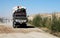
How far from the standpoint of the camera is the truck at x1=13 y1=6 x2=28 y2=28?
35581 mm

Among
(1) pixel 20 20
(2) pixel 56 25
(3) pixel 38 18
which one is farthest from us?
(3) pixel 38 18

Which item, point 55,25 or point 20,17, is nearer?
point 55,25

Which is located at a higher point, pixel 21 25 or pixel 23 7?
pixel 23 7

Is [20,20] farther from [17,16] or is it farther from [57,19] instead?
[57,19]

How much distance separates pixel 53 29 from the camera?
28.0 meters

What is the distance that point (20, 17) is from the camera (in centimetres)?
3606

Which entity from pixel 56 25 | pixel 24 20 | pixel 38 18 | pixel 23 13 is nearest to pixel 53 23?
pixel 56 25

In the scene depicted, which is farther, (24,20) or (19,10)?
(19,10)

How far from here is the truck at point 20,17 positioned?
3558 cm

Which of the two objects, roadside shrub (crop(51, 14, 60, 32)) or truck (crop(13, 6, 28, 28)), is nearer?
roadside shrub (crop(51, 14, 60, 32))

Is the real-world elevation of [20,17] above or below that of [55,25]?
above

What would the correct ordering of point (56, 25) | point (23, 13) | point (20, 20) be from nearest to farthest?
point (56, 25) < point (20, 20) < point (23, 13)

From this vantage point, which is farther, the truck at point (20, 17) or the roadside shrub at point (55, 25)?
the truck at point (20, 17)

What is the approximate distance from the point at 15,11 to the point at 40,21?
5362 millimetres
